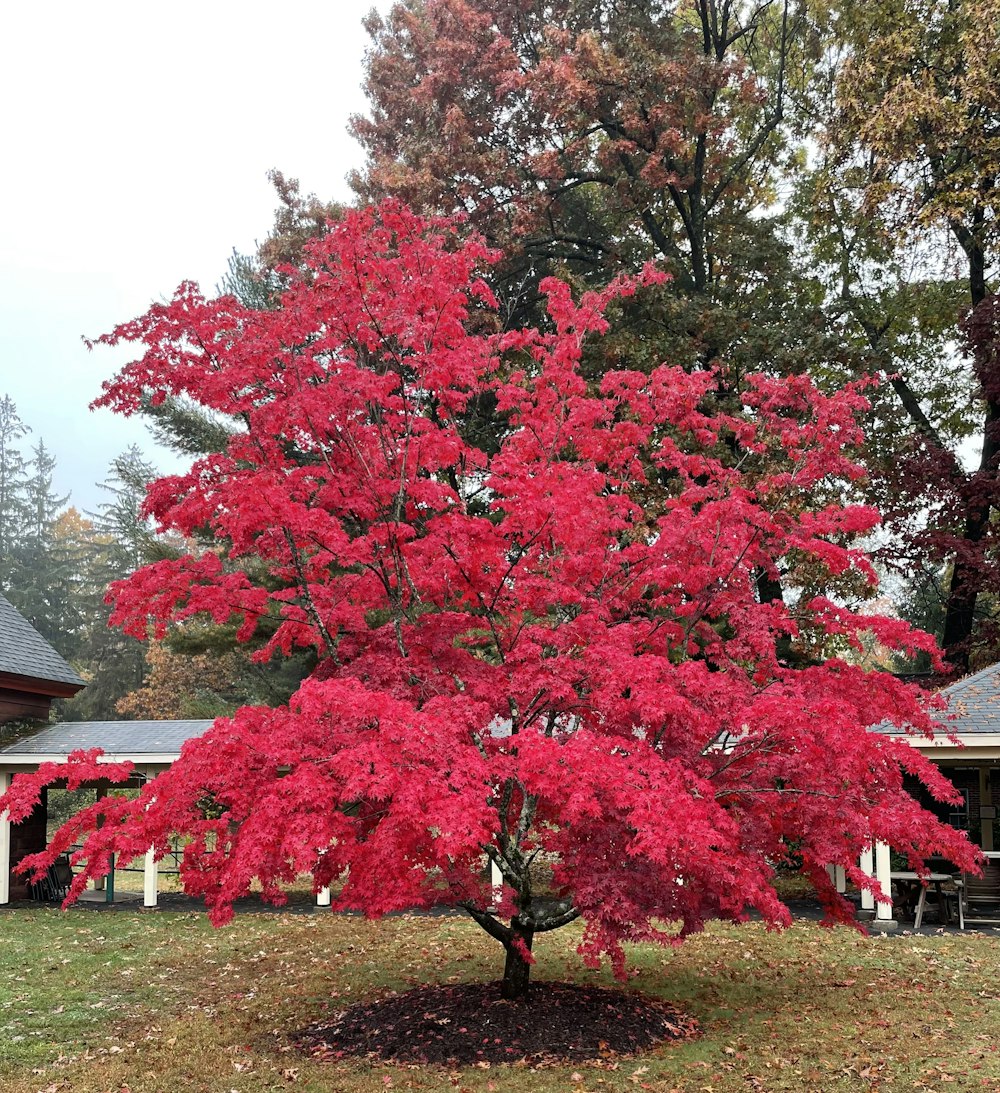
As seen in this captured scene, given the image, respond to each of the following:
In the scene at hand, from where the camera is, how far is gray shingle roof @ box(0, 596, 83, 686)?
57.2ft

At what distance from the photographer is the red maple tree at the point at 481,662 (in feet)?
21.3

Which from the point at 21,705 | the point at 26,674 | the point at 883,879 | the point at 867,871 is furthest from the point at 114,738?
the point at 883,879

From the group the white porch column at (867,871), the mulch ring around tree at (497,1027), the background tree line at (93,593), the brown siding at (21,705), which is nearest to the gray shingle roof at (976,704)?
the white porch column at (867,871)

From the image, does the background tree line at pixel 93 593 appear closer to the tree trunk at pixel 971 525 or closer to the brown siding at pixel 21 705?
the brown siding at pixel 21 705

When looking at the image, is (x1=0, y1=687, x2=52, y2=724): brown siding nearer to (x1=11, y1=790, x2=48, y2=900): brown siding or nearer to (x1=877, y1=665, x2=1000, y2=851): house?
(x1=11, y1=790, x2=48, y2=900): brown siding

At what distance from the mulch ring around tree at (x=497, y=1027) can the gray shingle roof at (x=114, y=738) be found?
309 inches

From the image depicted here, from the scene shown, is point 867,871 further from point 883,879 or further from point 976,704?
point 976,704

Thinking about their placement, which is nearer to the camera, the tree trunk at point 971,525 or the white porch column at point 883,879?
the white porch column at point 883,879

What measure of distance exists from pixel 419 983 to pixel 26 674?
1087cm

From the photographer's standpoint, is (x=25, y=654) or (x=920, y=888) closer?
(x=920, y=888)

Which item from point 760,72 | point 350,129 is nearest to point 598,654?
point 350,129

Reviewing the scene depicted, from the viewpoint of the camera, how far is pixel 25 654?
59.2 feet

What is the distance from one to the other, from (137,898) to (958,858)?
44.8 ft

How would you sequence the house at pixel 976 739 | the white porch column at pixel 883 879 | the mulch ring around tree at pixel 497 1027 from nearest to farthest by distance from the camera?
1. the mulch ring around tree at pixel 497 1027
2. the house at pixel 976 739
3. the white porch column at pixel 883 879
